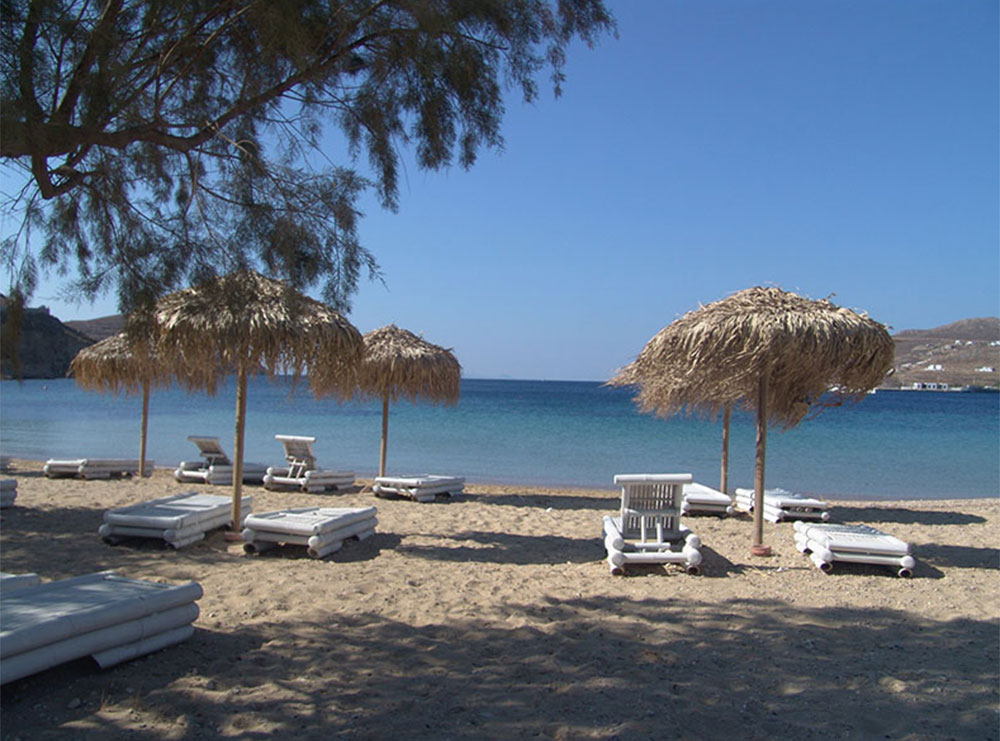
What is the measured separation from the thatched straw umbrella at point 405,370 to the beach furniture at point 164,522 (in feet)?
13.6

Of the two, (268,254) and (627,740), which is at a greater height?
(268,254)

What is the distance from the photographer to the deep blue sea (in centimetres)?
1612

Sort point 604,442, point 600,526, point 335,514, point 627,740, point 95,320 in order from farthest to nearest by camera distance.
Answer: point 604,442
point 600,526
point 335,514
point 95,320
point 627,740

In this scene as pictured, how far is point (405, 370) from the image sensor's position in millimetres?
10516

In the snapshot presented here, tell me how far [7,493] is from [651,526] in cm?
675

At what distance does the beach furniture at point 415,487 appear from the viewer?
9.46 m

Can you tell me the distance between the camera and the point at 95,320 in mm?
3898

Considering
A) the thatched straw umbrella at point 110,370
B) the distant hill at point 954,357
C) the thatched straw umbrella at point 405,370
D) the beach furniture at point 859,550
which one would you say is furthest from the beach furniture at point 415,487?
the distant hill at point 954,357

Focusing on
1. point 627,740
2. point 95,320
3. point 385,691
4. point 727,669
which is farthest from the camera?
point 95,320

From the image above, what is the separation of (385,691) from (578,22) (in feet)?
12.2

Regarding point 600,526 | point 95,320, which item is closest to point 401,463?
point 600,526

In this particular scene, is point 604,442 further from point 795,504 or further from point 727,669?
point 727,669

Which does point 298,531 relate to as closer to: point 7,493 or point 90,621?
point 90,621

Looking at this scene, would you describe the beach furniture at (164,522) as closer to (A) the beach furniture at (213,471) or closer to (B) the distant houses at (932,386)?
(A) the beach furniture at (213,471)
